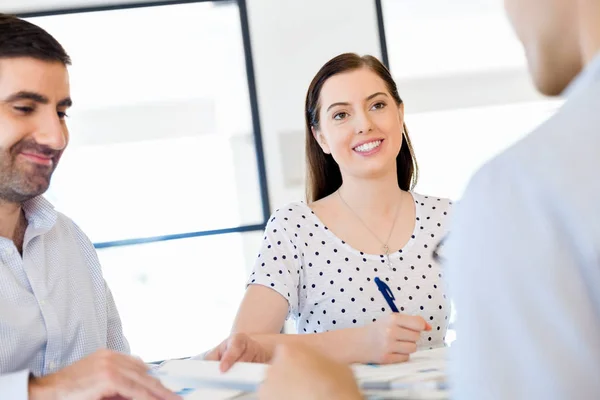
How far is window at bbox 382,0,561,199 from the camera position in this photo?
468cm

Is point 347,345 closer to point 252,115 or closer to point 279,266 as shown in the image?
point 279,266

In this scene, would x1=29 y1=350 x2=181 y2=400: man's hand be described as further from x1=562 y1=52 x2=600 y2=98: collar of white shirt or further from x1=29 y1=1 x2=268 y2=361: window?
x1=29 y1=1 x2=268 y2=361: window

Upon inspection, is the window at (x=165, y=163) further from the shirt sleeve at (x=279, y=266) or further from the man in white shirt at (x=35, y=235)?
the man in white shirt at (x=35, y=235)

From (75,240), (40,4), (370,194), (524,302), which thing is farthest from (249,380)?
(40,4)

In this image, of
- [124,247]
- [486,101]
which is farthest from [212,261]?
[486,101]

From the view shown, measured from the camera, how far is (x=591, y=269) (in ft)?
1.60

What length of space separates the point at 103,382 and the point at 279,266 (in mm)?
820

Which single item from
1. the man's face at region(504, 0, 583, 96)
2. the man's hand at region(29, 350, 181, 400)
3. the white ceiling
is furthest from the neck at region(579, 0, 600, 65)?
the white ceiling

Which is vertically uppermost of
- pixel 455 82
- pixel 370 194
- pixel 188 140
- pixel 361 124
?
pixel 455 82

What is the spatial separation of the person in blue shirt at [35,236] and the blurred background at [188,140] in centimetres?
261

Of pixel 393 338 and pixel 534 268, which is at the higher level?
pixel 534 268

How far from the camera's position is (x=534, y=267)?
19.3 inches

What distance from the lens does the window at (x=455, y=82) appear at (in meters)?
Answer: 4.68

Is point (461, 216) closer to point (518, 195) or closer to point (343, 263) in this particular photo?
point (518, 195)
